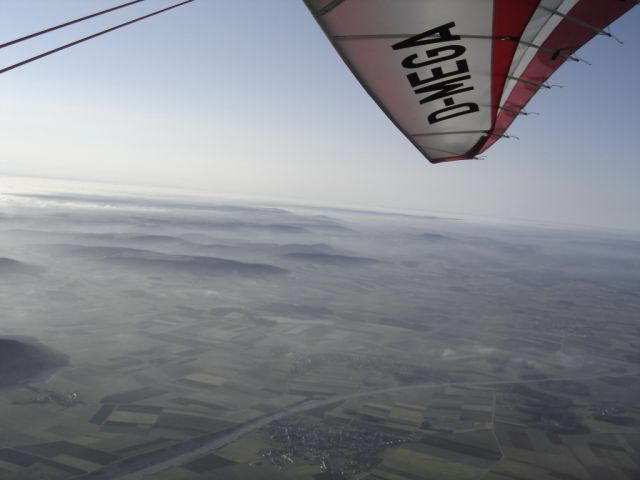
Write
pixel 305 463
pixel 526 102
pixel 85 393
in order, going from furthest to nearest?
pixel 85 393 < pixel 305 463 < pixel 526 102

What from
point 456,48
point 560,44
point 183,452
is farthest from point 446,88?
point 183,452

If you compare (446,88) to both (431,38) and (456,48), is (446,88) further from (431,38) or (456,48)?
(431,38)

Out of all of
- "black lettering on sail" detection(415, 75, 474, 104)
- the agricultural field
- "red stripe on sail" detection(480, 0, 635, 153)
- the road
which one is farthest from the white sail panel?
the road

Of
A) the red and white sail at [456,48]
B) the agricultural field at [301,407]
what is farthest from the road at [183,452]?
the red and white sail at [456,48]

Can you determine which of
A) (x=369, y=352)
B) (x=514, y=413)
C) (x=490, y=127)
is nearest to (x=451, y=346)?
(x=369, y=352)

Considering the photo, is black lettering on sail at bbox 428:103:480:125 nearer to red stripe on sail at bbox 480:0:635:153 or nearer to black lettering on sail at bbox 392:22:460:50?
red stripe on sail at bbox 480:0:635:153

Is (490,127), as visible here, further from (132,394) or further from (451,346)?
(451,346)
